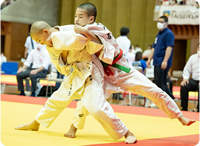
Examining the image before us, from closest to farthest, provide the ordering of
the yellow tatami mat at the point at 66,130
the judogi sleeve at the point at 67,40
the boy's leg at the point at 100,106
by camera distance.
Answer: the judogi sleeve at the point at 67,40 → the boy's leg at the point at 100,106 → the yellow tatami mat at the point at 66,130

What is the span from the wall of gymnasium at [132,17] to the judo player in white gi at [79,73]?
476 inches

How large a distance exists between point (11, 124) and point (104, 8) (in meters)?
12.8

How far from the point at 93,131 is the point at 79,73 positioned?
78 centimetres

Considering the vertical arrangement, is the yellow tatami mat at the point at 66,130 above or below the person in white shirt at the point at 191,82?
below

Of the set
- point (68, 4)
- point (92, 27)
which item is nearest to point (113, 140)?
point (92, 27)

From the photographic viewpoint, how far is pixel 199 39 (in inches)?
476

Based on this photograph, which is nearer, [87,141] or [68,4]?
[87,141]

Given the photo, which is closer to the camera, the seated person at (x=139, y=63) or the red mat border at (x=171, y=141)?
the red mat border at (x=171, y=141)

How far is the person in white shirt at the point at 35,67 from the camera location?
6286mm

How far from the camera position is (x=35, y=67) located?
21.2 feet

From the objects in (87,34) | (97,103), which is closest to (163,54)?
(97,103)

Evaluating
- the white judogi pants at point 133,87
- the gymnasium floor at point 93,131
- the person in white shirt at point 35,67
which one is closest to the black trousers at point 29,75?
the person in white shirt at point 35,67

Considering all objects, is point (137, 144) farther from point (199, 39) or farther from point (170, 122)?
point (199, 39)

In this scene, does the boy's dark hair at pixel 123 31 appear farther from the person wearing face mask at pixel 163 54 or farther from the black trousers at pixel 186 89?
the black trousers at pixel 186 89
